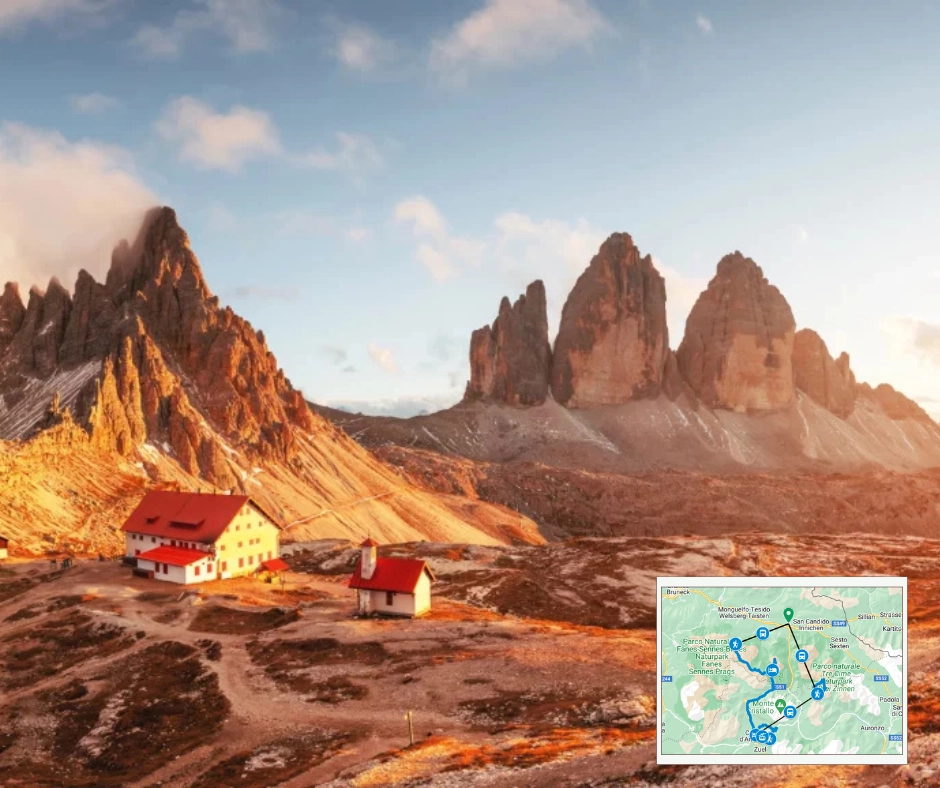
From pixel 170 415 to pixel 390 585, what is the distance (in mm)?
79879

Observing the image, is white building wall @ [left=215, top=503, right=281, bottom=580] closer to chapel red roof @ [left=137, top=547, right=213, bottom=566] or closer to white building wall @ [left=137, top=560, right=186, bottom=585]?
chapel red roof @ [left=137, top=547, right=213, bottom=566]

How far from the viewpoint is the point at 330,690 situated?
42156 mm

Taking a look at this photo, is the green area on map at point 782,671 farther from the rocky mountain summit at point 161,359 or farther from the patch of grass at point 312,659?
the rocky mountain summit at point 161,359

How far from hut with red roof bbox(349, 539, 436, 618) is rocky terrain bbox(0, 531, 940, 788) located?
2.65 m

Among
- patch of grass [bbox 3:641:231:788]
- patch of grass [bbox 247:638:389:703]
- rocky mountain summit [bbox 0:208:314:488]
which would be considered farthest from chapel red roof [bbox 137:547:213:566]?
rocky mountain summit [bbox 0:208:314:488]

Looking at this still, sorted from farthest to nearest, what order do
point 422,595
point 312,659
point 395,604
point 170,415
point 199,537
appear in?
point 170,415
point 199,537
point 422,595
point 395,604
point 312,659

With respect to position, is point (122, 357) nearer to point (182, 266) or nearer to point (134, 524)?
point (182, 266)

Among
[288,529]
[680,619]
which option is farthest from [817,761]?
[288,529]

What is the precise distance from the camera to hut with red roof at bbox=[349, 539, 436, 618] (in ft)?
194

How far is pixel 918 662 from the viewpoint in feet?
116

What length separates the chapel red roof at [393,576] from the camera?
59.1m

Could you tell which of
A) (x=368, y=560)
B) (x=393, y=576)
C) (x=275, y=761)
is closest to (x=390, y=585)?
(x=393, y=576)

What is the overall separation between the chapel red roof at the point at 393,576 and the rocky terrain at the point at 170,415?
160ft

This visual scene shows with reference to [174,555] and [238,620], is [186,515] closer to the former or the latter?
[174,555]
